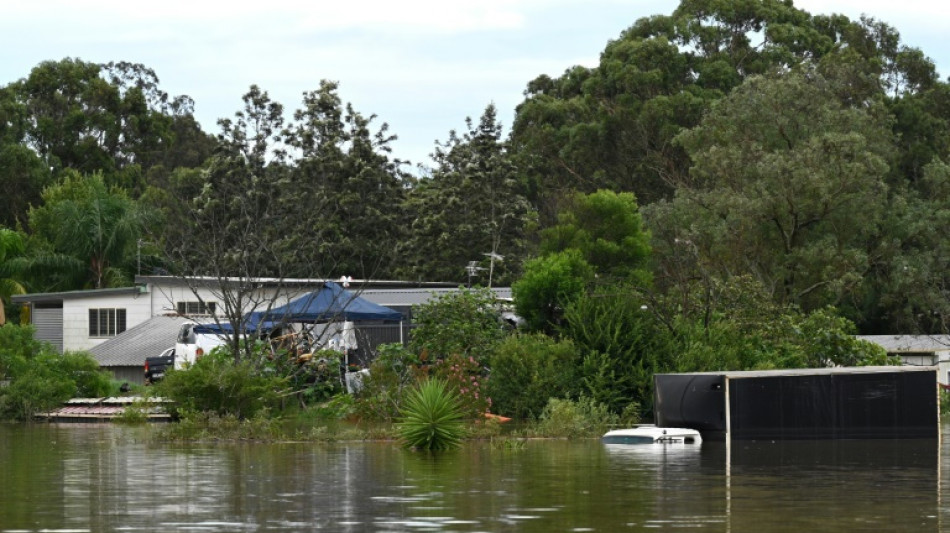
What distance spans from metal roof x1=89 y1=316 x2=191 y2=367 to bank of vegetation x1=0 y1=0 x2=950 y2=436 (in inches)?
79.8

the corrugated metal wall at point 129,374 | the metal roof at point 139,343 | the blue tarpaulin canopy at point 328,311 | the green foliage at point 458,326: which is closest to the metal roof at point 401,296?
the metal roof at point 139,343

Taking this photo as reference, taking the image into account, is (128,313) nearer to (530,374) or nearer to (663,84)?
(530,374)

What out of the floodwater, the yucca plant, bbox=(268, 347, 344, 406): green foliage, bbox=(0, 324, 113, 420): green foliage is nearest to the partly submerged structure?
the floodwater

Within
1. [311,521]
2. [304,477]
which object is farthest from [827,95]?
[311,521]

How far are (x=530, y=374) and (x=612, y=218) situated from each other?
2624 centimetres

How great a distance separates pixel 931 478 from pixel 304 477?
8.04m

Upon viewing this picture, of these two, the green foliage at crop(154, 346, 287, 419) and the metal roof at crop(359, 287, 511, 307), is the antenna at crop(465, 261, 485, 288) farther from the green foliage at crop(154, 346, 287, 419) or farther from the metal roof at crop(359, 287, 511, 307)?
the green foliage at crop(154, 346, 287, 419)

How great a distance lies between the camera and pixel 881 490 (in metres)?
17.9

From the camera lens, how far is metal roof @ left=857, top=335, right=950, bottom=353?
56.8 metres

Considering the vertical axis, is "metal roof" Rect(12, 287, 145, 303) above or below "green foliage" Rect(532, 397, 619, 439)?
above

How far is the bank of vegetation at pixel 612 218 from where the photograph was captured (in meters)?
33.7

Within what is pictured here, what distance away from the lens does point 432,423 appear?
25.5 m

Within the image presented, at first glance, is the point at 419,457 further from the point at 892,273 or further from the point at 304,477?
the point at 892,273

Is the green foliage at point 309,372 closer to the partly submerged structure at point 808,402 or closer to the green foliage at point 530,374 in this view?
the green foliage at point 530,374
